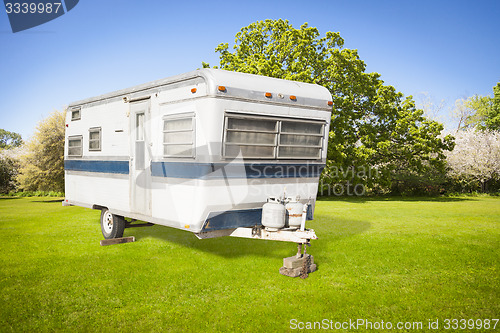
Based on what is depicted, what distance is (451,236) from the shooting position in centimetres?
1147

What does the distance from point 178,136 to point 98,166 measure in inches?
140

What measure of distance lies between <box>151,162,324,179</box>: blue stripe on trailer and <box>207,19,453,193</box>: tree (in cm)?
1713

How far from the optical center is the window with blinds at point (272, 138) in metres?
7.23

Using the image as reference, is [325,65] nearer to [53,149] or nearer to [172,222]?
[53,149]

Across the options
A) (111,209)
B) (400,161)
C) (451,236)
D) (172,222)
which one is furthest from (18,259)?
(400,161)

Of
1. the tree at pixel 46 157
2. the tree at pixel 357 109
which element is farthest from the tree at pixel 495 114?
the tree at pixel 46 157

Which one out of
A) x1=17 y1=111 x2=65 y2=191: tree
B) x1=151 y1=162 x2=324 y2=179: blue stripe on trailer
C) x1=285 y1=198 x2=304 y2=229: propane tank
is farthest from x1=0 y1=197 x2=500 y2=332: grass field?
x1=17 y1=111 x2=65 y2=191: tree

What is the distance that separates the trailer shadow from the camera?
907 cm

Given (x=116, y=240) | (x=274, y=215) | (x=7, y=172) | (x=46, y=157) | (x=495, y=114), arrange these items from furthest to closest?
(x=495, y=114)
(x=7, y=172)
(x=46, y=157)
(x=116, y=240)
(x=274, y=215)

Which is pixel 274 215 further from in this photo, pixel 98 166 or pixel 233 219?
pixel 98 166

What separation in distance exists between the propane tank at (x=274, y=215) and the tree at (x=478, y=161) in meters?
27.4

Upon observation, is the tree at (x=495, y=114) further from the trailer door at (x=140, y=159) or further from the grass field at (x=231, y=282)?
the trailer door at (x=140, y=159)

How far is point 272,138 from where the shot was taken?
767 centimetres

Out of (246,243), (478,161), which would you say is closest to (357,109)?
(478,161)
